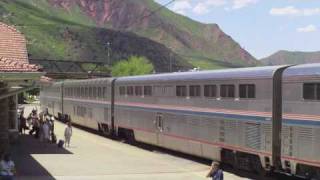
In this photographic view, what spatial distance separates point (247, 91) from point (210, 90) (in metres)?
2.79

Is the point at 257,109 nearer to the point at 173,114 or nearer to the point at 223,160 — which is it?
the point at 223,160

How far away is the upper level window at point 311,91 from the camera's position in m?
16.7

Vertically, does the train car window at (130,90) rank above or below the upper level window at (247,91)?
below

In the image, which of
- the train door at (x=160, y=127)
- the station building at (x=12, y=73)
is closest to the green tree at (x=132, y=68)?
the station building at (x=12, y=73)

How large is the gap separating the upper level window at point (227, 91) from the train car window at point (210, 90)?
0.52m

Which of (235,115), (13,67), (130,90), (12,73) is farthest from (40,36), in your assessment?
(12,73)

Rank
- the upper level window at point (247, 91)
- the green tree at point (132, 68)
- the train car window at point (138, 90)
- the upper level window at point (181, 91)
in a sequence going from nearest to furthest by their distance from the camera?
the upper level window at point (247, 91) < the upper level window at point (181, 91) < the train car window at point (138, 90) < the green tree at point (132, 68)

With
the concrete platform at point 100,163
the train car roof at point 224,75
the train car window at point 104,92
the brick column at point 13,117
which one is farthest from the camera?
Result: the train car window at point 104,92

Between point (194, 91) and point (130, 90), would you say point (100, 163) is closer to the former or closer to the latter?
point (194, 91)

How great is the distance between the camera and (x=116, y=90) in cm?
3519

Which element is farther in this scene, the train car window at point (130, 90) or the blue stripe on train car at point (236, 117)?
the train car window at point (130, 90)

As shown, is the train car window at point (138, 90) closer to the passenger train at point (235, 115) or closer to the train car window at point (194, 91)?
the passenger train at point (235, 115)

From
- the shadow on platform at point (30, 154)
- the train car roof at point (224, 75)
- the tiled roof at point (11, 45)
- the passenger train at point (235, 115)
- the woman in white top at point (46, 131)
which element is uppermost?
the tiled roof at point (11, 45)

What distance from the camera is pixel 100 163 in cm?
2578
